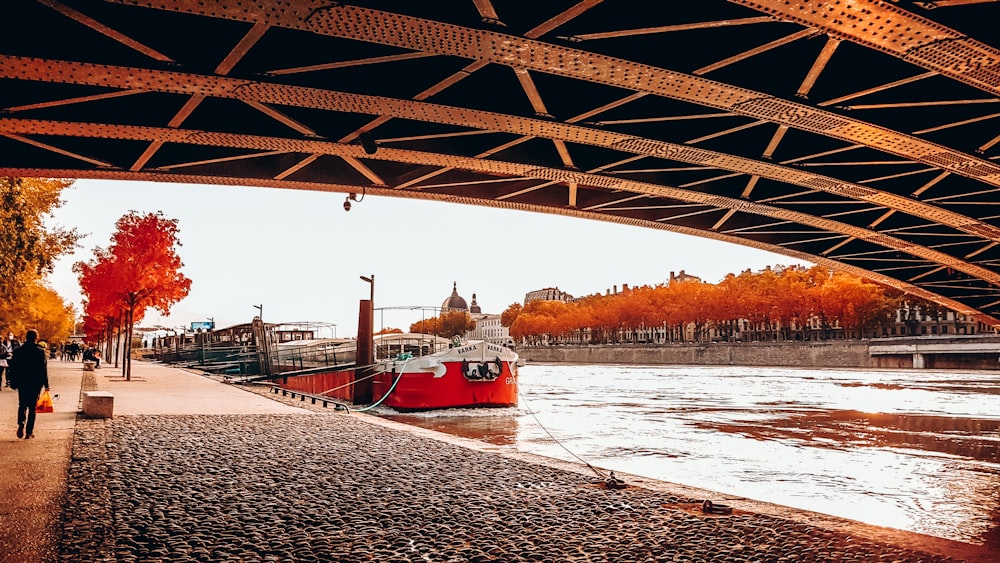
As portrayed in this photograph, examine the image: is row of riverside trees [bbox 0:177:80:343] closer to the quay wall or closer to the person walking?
the person walking

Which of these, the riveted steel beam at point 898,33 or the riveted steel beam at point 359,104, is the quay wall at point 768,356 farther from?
the riveted steel beam at point 898,33

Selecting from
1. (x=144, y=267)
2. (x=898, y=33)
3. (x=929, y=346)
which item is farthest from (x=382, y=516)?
(x=929, y=346)

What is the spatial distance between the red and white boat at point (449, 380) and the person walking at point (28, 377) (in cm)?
1391

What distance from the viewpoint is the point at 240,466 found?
9.49m

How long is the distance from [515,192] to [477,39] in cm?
781

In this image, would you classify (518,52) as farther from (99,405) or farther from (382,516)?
(99,405)

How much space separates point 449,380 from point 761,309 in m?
80.6

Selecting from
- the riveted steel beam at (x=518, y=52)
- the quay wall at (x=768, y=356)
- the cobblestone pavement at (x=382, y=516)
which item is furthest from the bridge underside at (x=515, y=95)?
the quay wall at (x=768, y=356)

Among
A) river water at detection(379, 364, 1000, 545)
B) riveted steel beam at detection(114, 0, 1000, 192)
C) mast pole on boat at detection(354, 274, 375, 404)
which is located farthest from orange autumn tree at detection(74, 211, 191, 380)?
riveted steel beam at detection(114, 0, 1000, 192)

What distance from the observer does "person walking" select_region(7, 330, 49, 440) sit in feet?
35.5

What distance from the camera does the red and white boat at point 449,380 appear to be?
2534 centimetres

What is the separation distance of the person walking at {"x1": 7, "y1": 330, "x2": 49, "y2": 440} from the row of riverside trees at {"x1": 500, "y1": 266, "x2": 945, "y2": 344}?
2793 inches

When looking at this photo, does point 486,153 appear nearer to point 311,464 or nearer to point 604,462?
point 311,464

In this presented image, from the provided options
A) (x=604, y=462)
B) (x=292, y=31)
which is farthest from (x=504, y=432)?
(x=292, y=31)
